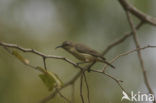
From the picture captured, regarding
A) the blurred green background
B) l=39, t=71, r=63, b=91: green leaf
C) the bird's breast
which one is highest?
the blurred green background

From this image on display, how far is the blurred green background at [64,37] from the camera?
7562mm

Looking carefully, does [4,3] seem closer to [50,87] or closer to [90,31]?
[90,31]

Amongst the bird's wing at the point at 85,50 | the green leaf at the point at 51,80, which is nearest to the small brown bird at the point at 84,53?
the bird's wing at the point at 85,50

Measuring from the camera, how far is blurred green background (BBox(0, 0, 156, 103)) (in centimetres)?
756

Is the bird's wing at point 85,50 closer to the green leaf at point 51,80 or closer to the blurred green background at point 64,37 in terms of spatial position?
the green leaf at point 51,80

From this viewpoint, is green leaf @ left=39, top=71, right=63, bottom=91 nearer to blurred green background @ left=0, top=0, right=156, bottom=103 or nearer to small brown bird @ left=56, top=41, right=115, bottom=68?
small brown bird @ left=56, top=41, right=115, bottom=68

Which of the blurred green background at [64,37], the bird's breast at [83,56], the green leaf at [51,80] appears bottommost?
the green leaf at [51,80]

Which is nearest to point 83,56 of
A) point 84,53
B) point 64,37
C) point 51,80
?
point 84,53

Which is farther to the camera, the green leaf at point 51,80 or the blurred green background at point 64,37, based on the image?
the blurred green background at point 64,37

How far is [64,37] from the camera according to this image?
888 cm

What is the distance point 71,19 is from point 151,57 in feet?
→ 6.32

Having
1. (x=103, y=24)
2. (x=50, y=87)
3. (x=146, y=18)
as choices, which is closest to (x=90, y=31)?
(x=103, y=24)

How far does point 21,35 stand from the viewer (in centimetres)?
860

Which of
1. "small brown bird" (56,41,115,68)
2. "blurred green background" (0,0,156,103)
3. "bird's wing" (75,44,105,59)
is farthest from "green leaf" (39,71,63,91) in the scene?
"blurred green background" (0,0,156,103)
